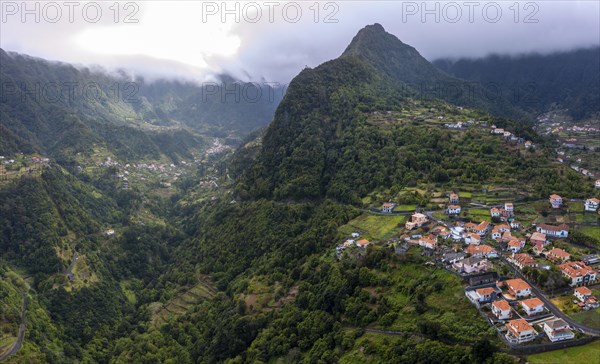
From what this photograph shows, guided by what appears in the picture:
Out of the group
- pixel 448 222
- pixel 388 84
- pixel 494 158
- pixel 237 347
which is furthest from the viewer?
pixel 388 84

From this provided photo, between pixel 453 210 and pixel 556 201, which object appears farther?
pixel 453 210

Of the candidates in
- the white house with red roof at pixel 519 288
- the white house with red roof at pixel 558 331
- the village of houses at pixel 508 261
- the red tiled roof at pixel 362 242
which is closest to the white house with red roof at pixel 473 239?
the village of houses at pixel 508 261

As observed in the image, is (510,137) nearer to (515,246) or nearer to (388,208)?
(388,208)

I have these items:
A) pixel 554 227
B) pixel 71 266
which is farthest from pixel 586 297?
pixel 71 266

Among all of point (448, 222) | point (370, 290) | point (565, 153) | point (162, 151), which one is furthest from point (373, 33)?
point (370, 290)

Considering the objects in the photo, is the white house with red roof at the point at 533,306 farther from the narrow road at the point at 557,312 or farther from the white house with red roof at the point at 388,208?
the white house with red roof at the point at 388,208

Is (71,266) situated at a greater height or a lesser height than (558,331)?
lesser

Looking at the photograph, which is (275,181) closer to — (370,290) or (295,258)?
(295,258)

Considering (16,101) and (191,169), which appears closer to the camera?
(16,101)
